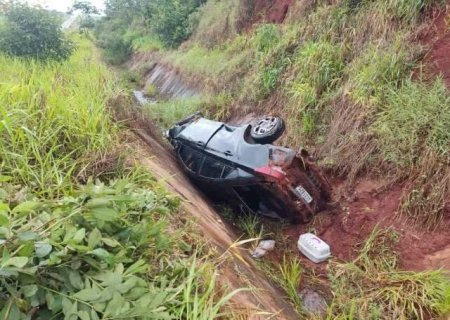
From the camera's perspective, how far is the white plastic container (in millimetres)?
3779

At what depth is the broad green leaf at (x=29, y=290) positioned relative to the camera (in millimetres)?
1357

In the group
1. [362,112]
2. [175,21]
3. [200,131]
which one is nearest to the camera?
[200,131]

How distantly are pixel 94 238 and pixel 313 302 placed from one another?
2356 mm

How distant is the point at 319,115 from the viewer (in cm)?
563

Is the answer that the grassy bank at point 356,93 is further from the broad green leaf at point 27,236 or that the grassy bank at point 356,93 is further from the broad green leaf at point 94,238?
the broad green leaf at point 27,236

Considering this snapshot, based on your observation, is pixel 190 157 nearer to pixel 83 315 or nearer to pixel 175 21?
pixel 83 315

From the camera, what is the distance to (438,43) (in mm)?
4891

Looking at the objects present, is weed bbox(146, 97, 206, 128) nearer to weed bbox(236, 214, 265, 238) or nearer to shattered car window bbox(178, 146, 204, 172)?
shattered car window bbox(178, 146, 204, 172)

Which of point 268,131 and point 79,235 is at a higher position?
point 79,235

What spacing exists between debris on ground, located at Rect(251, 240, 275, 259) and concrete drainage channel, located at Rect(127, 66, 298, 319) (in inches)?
11.8

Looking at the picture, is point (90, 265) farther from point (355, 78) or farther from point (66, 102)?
point (355, 78)

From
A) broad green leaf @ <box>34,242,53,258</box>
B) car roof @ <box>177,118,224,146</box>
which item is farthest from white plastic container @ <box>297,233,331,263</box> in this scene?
broad green leaf @ <box>34,242,53,258</box>

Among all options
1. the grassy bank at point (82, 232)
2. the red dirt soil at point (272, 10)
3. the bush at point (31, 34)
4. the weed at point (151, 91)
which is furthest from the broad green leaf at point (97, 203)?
the weed at point (151, 91)

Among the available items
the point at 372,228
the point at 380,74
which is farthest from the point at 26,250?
the point at 380,74
